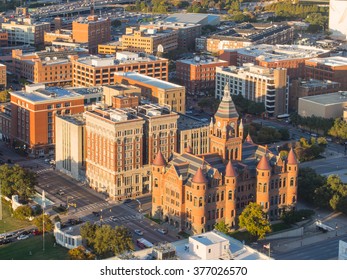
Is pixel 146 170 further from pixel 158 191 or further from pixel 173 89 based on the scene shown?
pixel 173 89

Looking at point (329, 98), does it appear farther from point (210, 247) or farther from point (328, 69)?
point (210, 247)

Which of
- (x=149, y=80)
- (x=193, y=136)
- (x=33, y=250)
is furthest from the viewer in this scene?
(x=149, y=80)

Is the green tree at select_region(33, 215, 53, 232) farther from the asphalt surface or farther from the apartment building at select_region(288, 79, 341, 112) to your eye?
the apartment building at select_region(288, 79, 341, 112)

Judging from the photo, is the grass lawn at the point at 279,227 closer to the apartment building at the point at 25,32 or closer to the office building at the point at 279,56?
the office building at the point at 279,56

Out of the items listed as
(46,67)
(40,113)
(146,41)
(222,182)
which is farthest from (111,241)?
(146,41)

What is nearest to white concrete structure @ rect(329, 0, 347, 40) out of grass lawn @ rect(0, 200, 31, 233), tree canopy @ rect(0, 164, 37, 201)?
tree canopy @ rect(0, 164, 37, 201)

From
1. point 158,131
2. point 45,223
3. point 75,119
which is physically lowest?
point 45,223

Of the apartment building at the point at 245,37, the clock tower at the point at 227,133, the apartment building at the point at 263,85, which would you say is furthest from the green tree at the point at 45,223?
the apartment building at the point at 245,37
